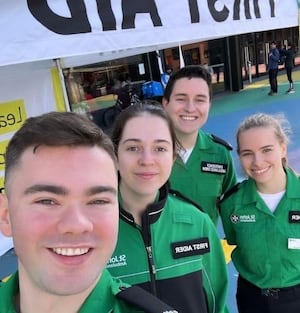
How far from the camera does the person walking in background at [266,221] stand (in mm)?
2061

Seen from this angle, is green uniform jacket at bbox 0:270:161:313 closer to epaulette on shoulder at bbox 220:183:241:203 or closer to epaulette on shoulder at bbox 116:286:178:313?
epaulette on shoulder at bbox 116:286:178:313

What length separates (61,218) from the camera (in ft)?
3.14

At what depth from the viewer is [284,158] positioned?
2287 millimetres

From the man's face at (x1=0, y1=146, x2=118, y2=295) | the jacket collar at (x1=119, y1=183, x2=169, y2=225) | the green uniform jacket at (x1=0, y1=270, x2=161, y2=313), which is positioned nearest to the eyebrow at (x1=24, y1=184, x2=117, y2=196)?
the man's face at (x1=0, y1=146, x2=118, y2=295)

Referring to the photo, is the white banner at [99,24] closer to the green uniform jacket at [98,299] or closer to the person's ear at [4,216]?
the person's ear at [4,216]

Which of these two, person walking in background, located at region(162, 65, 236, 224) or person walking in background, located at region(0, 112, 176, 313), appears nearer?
person walking in background, located at region(0, 112, 176, 313)

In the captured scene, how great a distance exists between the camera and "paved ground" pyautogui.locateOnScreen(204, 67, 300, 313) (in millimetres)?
7710

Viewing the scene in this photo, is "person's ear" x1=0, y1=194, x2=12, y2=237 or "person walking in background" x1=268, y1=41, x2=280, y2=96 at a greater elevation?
"person's ear" x1=0, y1=194, x2=12, y2=237

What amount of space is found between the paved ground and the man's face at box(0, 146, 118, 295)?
522cm

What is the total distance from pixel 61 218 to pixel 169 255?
2.42 feet

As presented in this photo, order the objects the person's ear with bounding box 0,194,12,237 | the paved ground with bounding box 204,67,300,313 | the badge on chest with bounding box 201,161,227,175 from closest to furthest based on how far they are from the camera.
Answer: the person's ear with bounding box 0,194,12,237
the badge on chest with bounding box 201,161,227,175
the paved ground with bounding box 204,67,300,313

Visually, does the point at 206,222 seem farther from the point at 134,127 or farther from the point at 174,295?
the point at 134,127

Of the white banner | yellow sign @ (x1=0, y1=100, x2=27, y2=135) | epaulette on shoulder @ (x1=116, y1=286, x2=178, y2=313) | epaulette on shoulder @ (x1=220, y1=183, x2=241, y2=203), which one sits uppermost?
the white banner

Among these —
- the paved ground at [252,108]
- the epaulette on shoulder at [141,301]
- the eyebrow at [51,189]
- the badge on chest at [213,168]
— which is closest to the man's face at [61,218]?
the eyebrow at [51,189]
